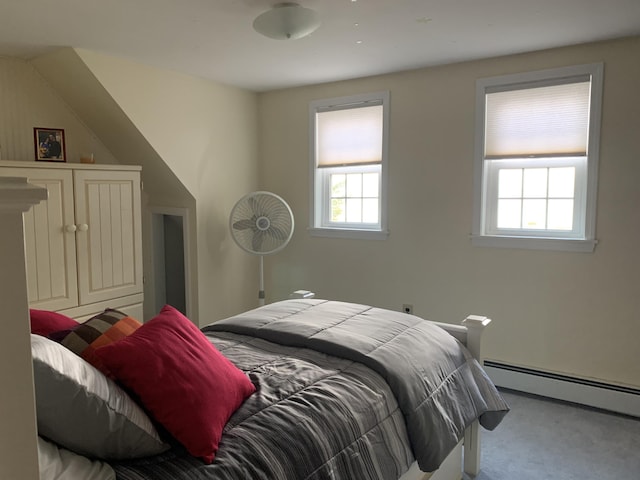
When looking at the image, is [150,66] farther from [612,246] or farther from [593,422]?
[593,422]

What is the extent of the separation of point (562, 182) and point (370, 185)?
4.58 ft

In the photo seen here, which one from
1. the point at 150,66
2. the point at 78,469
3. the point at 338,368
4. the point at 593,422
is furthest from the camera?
the point at 150,66

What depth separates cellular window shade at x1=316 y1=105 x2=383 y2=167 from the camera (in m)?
3.80

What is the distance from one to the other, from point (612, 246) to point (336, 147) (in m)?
2.11

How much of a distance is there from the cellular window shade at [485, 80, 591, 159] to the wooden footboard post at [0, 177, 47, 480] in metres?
3.09

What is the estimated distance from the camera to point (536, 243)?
318 centimetres

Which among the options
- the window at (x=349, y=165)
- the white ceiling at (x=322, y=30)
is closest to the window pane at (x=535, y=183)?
the white ceiling at (x=322, y=30)

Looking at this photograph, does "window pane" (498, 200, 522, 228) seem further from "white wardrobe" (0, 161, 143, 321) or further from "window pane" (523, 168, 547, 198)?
"white wardrobe" (0, 161, 143, 321)

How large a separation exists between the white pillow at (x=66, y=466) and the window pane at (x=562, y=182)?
9.84ft

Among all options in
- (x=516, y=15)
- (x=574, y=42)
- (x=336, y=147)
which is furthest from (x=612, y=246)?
(x=336, y=147)

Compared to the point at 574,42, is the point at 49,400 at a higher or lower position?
lower

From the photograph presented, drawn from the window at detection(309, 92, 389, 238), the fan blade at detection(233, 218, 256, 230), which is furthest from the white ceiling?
the fan blade at detection(233, 218, 256, 230)

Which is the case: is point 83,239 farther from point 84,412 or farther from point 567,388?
point 567,388

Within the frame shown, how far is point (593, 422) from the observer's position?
2.83 metres
